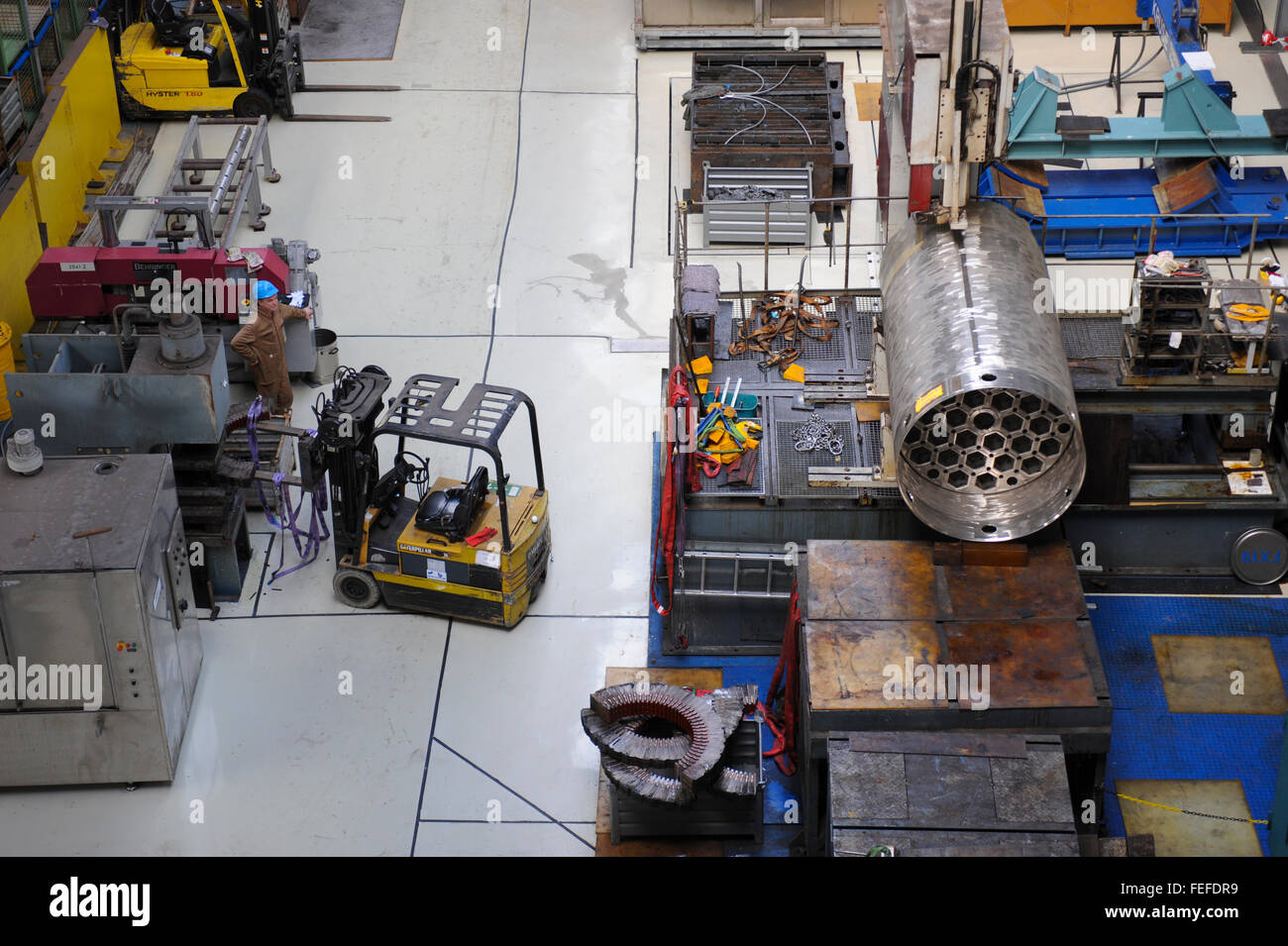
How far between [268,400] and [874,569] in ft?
19.2

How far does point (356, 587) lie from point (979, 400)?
4.91 meters

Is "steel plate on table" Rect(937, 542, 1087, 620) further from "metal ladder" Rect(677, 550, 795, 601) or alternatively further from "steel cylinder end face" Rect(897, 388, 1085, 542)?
"metal ladder" Rect(677, 550, 795, 601)

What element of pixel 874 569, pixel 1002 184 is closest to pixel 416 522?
pixel 874 569

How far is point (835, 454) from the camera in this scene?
12664mm

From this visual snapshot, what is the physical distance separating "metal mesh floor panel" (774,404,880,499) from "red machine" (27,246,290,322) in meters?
5.02

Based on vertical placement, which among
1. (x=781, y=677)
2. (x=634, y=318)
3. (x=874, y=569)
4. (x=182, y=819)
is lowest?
(x=182, y=819)

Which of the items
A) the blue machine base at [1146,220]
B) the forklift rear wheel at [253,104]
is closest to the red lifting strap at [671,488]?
the blue machine base at [1146,220]

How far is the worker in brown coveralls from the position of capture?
561 inches

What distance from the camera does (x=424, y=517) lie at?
12555mm

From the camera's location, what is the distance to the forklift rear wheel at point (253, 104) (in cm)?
1923

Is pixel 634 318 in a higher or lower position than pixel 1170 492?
higher

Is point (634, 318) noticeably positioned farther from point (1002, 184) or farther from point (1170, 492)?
point (1170, 492)
